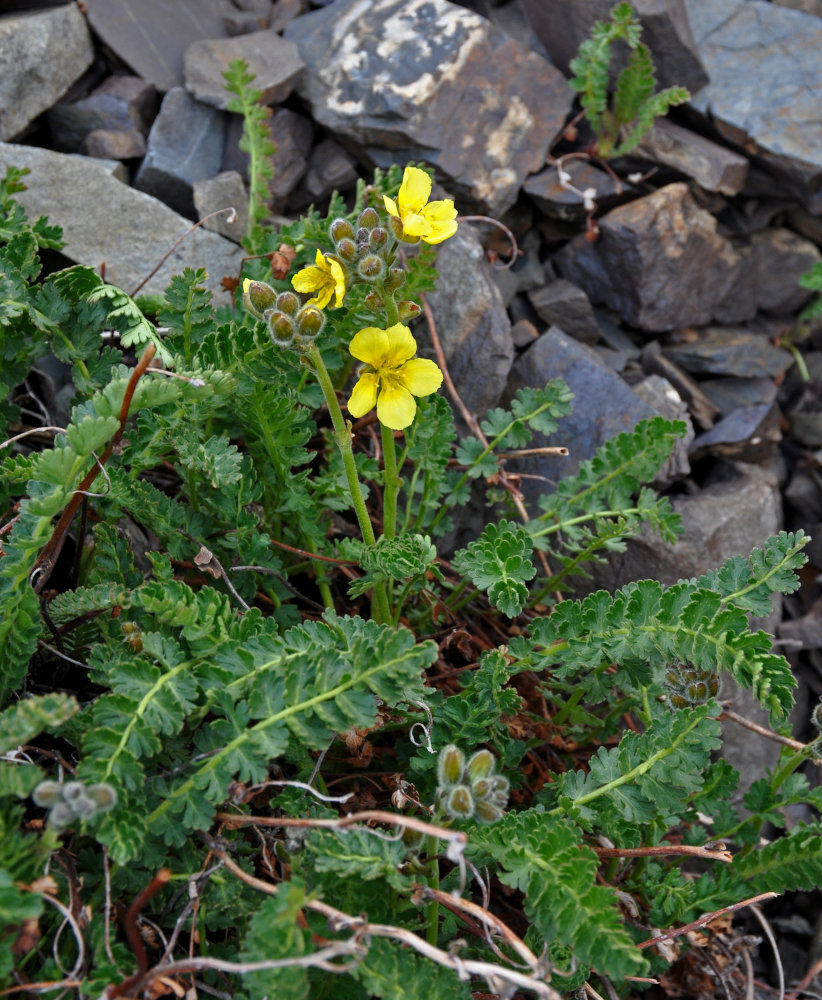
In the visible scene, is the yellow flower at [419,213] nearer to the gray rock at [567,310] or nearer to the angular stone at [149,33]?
the gray rock at [567,310]

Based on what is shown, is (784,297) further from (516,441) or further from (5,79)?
(5,79)

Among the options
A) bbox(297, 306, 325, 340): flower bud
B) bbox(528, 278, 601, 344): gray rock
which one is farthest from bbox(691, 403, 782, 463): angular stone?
bbox(297, 306, 325, 340): flower bud

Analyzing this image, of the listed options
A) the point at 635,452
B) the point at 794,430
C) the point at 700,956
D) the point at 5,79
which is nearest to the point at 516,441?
the point at 635,452

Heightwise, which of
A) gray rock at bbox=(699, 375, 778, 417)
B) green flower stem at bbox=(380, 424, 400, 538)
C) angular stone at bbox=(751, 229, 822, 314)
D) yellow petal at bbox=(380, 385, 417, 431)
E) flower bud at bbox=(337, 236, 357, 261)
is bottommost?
gray rock at bbox=(699, 375, 778, 417)

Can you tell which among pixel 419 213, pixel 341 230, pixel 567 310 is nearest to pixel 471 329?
pixel 567 310

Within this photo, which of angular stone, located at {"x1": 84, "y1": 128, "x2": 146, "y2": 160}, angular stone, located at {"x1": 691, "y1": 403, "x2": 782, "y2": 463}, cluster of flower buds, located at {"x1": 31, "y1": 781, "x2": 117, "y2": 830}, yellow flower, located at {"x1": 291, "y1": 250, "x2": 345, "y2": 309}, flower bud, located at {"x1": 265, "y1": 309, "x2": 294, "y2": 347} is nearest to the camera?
cluster of flower buds, located at {"x1": 31, "y1": 781, "x2": 117, "y2": 830}

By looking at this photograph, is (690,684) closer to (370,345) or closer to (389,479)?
(389,479)

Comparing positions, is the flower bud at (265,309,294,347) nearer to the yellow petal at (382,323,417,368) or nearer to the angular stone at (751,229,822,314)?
the yellow petal at (382,323,417,368)
